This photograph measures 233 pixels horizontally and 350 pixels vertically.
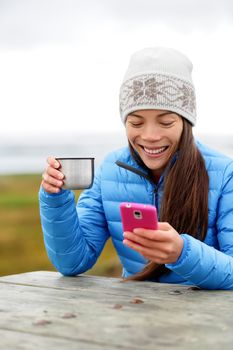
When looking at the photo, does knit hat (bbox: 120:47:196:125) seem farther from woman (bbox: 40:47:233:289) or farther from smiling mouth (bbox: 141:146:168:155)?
smiling mouth (bbox: 141:146:168:155)

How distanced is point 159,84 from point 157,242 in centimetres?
89

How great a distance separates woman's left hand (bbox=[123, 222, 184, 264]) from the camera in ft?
7.73

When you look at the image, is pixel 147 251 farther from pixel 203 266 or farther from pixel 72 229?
pixel 72 229

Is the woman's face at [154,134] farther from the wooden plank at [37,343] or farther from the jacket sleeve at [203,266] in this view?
A: the wooden plank at [37,343]

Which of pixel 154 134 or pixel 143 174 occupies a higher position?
pixel 154 134

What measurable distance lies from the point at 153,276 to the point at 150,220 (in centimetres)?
76

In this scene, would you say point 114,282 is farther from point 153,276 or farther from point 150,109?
point 150,109

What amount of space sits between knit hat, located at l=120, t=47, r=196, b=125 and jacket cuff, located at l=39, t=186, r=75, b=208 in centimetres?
45

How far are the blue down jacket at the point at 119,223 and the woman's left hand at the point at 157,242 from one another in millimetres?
100

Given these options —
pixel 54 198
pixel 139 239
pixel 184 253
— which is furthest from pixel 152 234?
pixel 54 198

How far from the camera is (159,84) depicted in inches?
118

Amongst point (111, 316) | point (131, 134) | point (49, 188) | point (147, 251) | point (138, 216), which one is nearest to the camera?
point (111, 316)

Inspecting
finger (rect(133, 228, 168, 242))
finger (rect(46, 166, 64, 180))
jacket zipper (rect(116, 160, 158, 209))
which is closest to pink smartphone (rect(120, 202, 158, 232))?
finger (rect(133, 228, 168, 242))

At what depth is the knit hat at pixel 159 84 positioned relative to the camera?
2936mm
